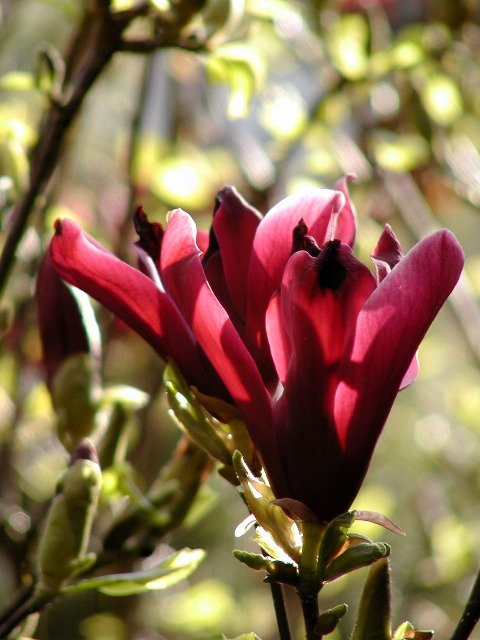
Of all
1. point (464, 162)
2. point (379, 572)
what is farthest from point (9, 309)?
point (464, 162)

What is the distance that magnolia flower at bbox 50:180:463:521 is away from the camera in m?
0.35

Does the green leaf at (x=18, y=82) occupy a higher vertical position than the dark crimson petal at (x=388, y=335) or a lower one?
higher

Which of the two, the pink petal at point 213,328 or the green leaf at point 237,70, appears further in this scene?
the green leaf at point 237,70

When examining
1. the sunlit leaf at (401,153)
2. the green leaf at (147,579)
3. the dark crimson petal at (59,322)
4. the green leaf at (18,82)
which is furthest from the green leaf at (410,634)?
the sunlit leaf at (401,153)

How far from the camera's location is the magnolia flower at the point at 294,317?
1.14 feet

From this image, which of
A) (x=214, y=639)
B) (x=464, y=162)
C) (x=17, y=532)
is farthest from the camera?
(x=464, y=162)

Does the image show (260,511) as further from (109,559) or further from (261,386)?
(109,559)

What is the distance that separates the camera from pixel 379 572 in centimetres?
38

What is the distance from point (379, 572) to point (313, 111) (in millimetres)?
633

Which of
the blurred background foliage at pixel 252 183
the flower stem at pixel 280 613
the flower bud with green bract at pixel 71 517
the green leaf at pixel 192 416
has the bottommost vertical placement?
the blurred background foliage at pixel 252 183

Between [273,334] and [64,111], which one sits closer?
[273,334]

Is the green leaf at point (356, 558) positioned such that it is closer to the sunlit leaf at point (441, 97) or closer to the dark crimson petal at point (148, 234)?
the dark crimson petal at point (148, 234)

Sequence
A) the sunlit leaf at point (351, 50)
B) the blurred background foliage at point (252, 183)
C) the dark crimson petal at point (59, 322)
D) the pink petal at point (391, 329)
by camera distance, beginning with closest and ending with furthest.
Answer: the pink petal at point (391, 329)
the dark crimson petal at point (59, 322)
the blurred background foliage at point (252, 183)
the sunlit leaf at point (351, 50)

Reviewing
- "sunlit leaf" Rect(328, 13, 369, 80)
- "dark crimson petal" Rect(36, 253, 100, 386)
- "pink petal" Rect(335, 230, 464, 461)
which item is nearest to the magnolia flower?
"pink petal" Rect(335, 230, 464, 461)
